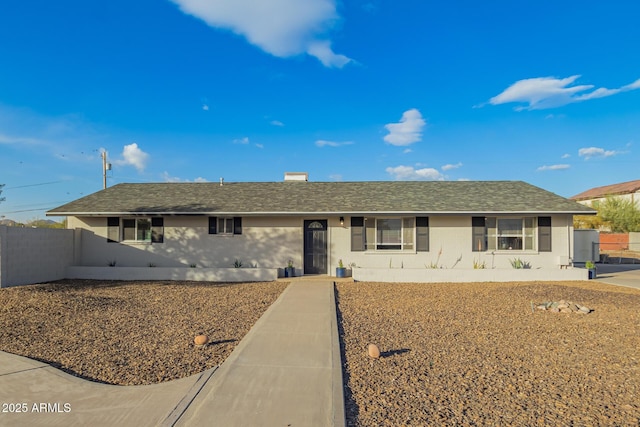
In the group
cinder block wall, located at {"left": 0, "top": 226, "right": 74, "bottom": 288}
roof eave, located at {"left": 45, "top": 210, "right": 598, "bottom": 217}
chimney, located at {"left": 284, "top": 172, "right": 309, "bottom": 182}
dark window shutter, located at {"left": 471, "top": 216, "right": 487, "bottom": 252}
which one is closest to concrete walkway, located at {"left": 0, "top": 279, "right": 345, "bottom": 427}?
cinder block wall, located at {"left": 0, "top": 226, "right": 74, "bottom": 288}

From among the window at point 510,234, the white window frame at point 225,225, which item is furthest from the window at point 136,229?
the window at point 510,234

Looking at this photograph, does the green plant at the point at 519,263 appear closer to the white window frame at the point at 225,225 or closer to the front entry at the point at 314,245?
the front entry at the point at 314,245

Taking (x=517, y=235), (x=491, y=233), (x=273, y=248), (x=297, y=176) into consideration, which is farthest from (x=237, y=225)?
(x=517, y=235)

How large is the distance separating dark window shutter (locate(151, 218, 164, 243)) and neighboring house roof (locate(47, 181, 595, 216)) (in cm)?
52

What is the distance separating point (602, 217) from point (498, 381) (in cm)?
4275

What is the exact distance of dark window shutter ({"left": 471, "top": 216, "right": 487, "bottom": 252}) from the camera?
1499 centimetres

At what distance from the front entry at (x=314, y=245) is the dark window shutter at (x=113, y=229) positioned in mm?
8136

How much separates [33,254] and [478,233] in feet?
55.7

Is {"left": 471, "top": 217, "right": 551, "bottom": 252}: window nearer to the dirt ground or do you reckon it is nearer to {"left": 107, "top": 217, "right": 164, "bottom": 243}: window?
the dirt ground

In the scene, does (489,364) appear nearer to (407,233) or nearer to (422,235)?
(422,235)

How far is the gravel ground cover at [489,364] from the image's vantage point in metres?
3.97

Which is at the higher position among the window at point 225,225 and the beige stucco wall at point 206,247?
the window at point 225,225

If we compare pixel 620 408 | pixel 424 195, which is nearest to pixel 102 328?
pixel 620 408

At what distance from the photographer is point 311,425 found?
11.9ft
